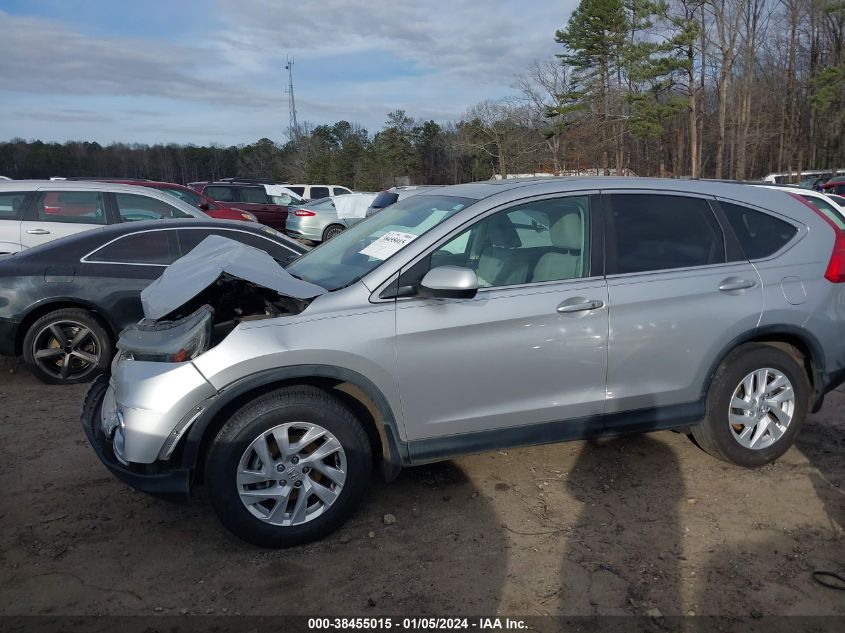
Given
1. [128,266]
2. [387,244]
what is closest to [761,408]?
[387,244]

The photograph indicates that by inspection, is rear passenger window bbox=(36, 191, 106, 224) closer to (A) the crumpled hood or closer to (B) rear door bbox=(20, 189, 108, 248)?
(B) rear door bbox=(20, 189, 108, 248)

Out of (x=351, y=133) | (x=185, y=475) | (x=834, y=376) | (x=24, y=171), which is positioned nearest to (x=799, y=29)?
(x=351, y=133)

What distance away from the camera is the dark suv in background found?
21.5m

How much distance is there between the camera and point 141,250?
21.4 feet

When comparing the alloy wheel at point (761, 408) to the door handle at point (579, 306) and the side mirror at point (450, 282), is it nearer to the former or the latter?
the door handle at point (579, 306)

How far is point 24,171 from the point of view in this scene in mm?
64500

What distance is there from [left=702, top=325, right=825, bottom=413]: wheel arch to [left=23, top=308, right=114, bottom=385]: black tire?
5113 millimetres

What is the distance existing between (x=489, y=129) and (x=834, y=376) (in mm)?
33697

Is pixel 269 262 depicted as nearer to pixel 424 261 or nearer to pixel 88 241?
pixel 424 261

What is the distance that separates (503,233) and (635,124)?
33.3 meters

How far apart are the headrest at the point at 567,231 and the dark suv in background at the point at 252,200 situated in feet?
60.5

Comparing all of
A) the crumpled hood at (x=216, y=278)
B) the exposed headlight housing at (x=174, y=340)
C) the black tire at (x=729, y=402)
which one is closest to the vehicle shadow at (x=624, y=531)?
the black tire at (x=729, y=402)

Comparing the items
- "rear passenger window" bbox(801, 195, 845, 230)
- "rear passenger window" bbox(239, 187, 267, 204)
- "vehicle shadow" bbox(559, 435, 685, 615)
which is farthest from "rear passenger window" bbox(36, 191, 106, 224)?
"rear passenger window" bbox(239, 187, 267, 204)

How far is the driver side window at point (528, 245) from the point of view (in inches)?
150
